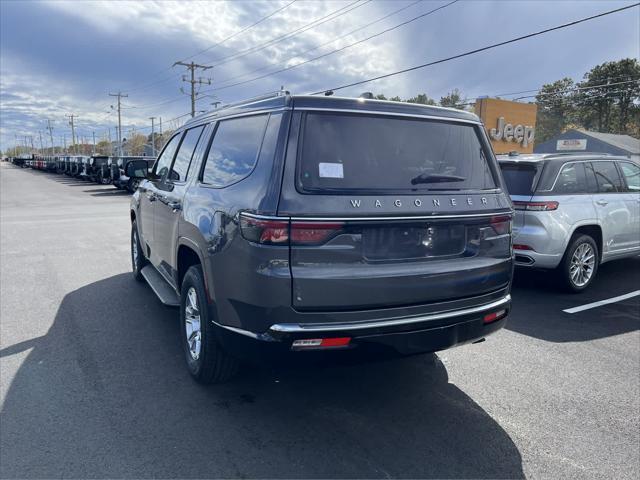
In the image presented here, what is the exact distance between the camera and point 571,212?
20.3 ft

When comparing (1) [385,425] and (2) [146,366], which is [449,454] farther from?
(2) [146,366]

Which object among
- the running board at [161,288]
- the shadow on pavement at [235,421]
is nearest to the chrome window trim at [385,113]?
the shadow on pavement at [235,421]

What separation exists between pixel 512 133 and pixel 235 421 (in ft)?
84.4

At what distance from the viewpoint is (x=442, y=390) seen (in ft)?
12.2

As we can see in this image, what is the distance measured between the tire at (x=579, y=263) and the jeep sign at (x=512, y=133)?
63.1ft

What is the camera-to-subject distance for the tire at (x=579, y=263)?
247 inches

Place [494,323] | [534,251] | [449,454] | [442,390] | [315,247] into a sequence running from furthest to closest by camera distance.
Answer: [534,251] < [442,390] < [494,323] < [449,454] < [315,247]

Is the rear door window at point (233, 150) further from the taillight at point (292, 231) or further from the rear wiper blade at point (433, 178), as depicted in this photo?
the rear wiper blade at point (433, 178)

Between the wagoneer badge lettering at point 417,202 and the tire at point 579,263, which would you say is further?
the tire at point 579,263

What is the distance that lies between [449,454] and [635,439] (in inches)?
48.5

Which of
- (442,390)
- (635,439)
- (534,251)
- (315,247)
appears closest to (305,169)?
(315,247)

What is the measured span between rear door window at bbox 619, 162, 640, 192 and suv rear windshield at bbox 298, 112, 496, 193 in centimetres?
492

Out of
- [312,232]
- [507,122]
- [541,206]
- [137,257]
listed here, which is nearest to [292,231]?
[312,232]

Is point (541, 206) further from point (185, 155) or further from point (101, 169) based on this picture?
point (101, 169)
